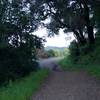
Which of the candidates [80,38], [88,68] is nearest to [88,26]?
[80,38]

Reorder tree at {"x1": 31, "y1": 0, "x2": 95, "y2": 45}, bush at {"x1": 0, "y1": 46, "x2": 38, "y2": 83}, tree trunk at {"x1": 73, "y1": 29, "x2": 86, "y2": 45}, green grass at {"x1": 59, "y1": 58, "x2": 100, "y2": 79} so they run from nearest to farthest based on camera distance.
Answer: bush at {"x1": 0, "y1": 46, "x2": 38, "y2": 83} → green grass at {"x1": 59, "y1": 58, "x2": 100, "y2": 79} → tree at {"x1": 31, "y1": 0, "x2": 95, "y2": 45} → tree trunk at {"x1": 73, "y1": 29, "x2": 86, "y2": 45}

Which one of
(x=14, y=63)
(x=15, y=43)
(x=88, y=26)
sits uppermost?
(x=88, y=26)

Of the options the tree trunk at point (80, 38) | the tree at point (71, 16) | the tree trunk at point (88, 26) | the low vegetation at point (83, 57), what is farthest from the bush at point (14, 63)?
the tree trunk at point (80, 38)

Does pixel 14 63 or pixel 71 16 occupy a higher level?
pixel 71 16

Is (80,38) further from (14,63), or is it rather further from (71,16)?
(14,63)

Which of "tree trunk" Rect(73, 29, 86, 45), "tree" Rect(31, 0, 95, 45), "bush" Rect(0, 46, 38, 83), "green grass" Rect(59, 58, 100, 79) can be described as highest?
"tree" Rect(31, 0, 95, 45)

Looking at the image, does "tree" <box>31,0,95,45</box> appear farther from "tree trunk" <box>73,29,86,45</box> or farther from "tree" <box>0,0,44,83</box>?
"tree" <box>0,0,44,83</box>

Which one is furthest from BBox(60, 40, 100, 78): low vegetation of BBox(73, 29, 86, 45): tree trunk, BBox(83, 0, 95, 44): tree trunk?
BBox(83, 0, 95, 44): tree trunk

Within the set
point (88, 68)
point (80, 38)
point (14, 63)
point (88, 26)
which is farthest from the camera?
point (80, 38)

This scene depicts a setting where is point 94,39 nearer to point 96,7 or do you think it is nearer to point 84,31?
point 84,31

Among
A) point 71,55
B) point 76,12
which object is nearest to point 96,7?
point 76,12

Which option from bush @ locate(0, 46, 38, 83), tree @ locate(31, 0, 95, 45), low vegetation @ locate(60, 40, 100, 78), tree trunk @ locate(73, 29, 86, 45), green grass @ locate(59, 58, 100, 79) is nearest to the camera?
bush @ locate(0, 46, 38, 83)

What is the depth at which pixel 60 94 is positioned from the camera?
50.1 ft

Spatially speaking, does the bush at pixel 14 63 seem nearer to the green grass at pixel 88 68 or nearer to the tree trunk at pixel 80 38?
the green grass at pixel 88 68
